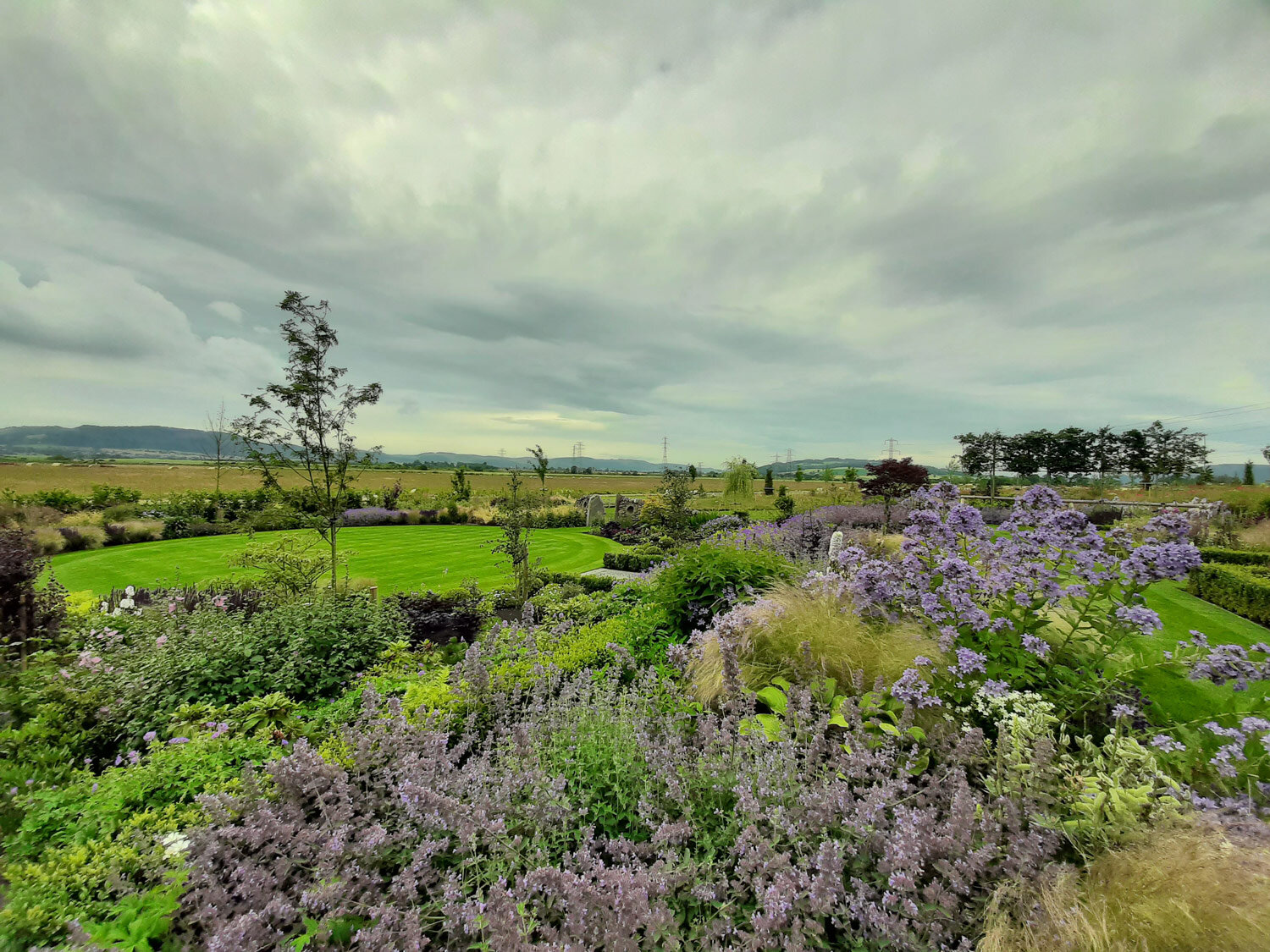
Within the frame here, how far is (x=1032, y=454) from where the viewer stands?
2346 inches

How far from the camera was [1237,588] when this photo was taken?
8.77 metres

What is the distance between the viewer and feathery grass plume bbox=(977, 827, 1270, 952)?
1642mm

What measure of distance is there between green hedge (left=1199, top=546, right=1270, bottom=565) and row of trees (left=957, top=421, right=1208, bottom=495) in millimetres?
35976

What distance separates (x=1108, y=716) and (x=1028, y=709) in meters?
1.33

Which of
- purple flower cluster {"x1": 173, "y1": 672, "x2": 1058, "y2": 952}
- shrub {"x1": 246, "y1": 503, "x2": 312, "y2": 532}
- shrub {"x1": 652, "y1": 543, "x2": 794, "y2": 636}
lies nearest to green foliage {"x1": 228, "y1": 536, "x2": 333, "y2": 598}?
shrub {"x1": 246, "y1": 503, "x2": 312, "y2": 532}

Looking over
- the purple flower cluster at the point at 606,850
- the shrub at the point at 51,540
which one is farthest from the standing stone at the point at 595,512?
the purple flower cluster at the point at 606,850

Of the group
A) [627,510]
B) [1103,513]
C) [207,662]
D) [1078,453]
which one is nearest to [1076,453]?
[1078,453]

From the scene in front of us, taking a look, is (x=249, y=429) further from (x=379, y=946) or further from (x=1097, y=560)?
(x=1097, y=560)

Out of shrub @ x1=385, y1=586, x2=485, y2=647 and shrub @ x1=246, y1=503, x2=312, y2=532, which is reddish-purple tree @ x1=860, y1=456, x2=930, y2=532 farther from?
shrub @ x1=246, y1=503, x2=312, y2=532

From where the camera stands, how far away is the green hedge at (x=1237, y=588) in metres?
8.27

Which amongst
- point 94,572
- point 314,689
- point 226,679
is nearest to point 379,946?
point 314,689

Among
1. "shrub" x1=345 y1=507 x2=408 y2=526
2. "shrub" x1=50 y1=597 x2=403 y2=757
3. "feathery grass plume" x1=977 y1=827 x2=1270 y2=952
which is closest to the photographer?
"feathery grass plume" x1=977 y1=827 x2=1270 y2=952

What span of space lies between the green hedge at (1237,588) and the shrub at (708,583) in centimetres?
720

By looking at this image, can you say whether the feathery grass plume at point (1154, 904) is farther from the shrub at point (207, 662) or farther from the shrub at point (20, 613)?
the shrub at point (20, 613)
